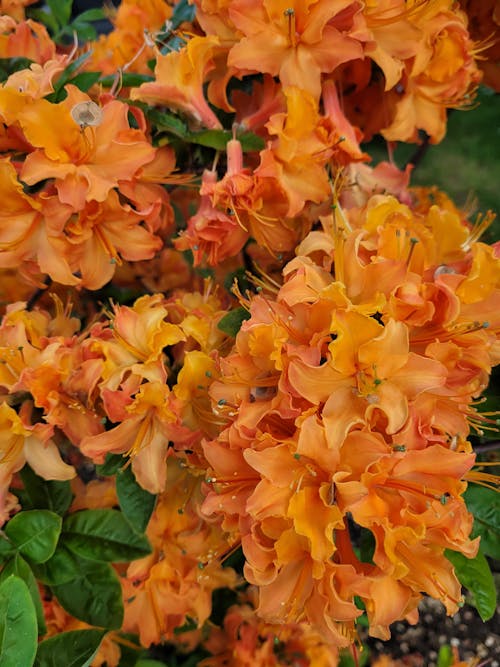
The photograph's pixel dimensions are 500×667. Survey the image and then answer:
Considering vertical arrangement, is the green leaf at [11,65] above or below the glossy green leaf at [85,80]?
below

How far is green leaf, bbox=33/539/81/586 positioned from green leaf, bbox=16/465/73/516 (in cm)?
5

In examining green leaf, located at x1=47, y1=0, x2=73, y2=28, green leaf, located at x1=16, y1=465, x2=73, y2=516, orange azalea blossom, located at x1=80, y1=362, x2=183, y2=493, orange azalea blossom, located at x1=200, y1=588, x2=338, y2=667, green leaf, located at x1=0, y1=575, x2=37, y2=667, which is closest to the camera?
green leaf, located at x1=0, y1=575, x2=37, y2=667

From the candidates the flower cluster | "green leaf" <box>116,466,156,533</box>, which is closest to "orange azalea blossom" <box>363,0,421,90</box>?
the flower cluster

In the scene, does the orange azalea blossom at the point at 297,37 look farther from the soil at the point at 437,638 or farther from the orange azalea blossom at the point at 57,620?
the soil at the point at 437,638

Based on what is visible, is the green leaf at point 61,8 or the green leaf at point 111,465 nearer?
the green leaf at point 111,465

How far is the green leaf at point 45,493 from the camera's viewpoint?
787mm

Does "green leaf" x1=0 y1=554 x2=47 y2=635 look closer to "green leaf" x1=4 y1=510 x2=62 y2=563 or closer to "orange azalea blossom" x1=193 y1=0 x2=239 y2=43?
"green leaf" x1=4 y1=510 x2=62 y2=563

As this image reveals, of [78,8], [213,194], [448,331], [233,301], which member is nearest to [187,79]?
[213,194]

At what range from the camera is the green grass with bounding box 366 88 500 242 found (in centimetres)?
143

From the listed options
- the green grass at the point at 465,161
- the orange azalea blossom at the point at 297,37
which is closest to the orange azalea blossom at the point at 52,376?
the orange azalea blossom at the point at 297,37

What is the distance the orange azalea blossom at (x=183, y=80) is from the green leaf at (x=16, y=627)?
1.54 ft

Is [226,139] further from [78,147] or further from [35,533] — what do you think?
[35,533]

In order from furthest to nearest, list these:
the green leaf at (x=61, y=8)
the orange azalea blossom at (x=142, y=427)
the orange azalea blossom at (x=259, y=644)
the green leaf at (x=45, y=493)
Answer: the green leaf at (x=61, y=8)
the orange azalea blossom at (x=259, y=644)
the green leaf at (x=45, y=493)
the orange azalea blossom at (x=142, y=427)

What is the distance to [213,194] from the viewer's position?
2.40 ft
